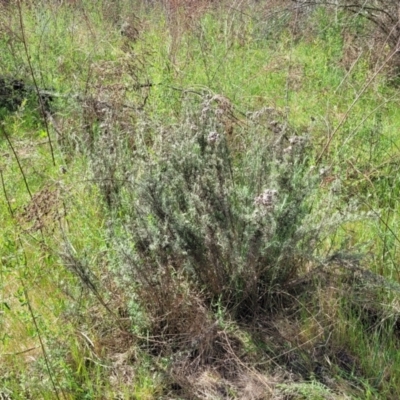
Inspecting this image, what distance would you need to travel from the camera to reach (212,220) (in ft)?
6.56

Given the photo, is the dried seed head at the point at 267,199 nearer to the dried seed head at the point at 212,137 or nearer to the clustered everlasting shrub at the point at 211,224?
the clustered everlasting shrub at the point at 211,224

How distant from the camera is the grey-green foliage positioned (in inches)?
78.5

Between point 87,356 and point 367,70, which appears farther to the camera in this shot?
point 367,70

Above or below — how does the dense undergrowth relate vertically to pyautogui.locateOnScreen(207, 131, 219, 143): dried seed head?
below

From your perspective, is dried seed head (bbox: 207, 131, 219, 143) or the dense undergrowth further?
dried seed head (bbox: 207, 131, 219, 143)

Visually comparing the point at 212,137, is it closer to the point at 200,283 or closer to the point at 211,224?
the point at 211,224

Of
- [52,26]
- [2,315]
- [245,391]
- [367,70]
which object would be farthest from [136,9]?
[245,391]

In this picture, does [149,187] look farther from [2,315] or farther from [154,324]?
[2,315]

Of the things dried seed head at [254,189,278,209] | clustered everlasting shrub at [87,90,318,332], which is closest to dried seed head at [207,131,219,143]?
clustered everlasting shrub at [87,90,318,332]

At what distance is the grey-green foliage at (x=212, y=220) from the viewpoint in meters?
1.99

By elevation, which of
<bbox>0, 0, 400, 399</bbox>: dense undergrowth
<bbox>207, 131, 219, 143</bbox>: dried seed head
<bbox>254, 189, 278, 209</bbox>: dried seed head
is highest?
<bbox>207, 131, 219, 143</bbox>: dried seed head

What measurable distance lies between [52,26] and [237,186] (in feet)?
13.9

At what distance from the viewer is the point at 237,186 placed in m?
2.22

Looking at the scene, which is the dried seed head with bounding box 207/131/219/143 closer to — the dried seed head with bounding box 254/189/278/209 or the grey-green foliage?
the grey-green foliage
